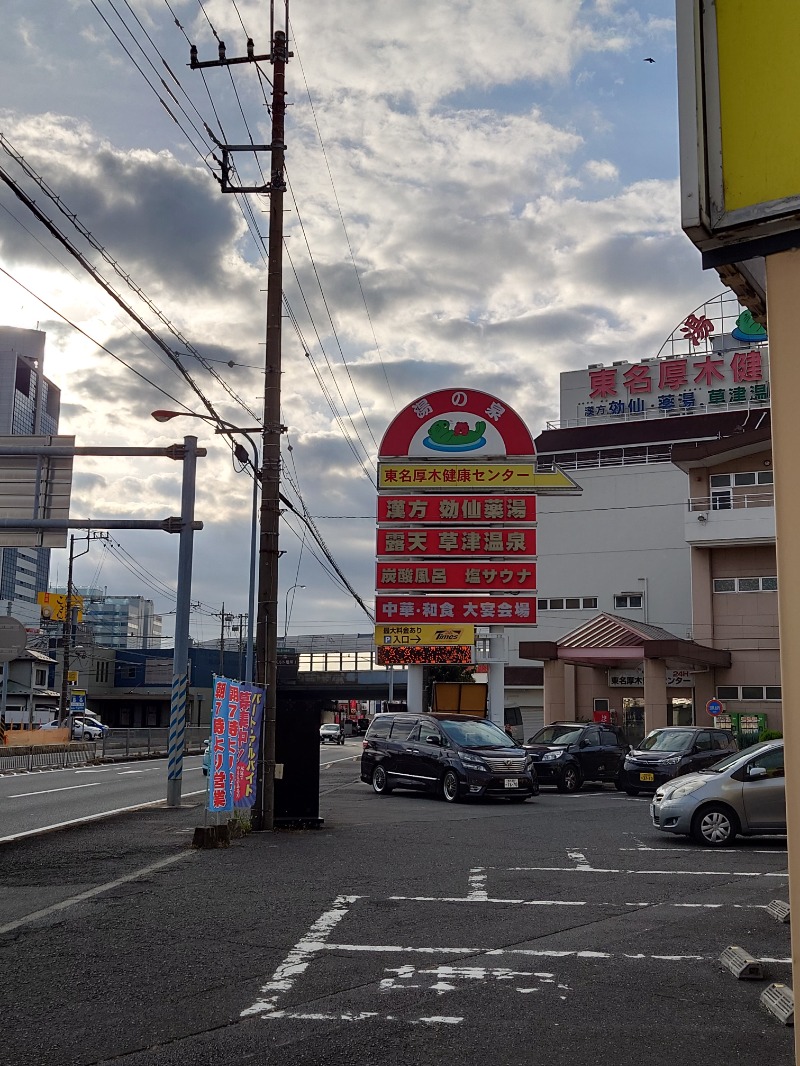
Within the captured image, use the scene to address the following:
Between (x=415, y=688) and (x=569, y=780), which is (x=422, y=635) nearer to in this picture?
(x=415, y=688)

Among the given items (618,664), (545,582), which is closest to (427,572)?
(618,664)

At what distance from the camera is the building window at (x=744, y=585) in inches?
1630

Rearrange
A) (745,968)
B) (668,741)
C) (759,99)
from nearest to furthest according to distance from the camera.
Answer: (759,99) < (745,968) < (668,741)

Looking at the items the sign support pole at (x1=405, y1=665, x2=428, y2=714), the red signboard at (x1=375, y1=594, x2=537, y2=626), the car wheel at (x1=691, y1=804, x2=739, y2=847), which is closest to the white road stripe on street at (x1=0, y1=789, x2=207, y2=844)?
the car wheel at (x1=691, y1=804, x2=739, y2=847)

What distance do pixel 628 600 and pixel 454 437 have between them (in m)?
28.6

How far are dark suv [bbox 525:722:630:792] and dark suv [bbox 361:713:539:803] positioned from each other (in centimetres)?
375

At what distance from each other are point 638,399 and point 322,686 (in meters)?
40.8

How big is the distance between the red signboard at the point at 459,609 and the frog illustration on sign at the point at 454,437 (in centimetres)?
448

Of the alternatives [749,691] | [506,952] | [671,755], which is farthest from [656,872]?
[749,691]

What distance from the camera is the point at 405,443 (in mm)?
32188

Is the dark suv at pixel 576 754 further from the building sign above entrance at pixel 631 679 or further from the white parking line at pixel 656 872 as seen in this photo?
the building sign above entrance at pixel 631 679

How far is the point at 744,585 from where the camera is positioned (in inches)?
1649

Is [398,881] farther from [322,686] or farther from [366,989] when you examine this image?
[322,686]

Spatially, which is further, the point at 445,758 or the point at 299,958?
the point at 445,758
